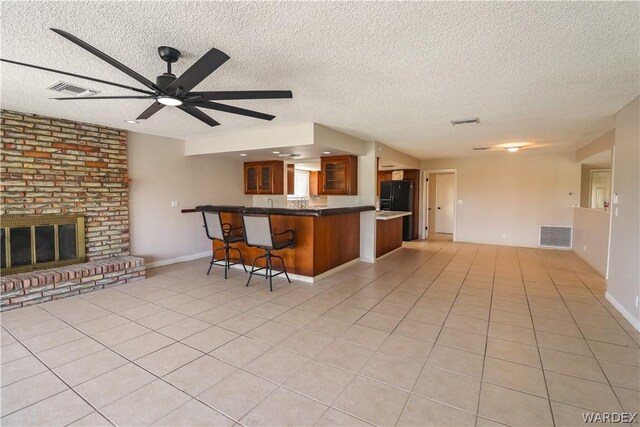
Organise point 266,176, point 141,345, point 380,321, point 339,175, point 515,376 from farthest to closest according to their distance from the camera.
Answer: point 266,176, point 339,175, point 380,321, point 141,345, point 515,376

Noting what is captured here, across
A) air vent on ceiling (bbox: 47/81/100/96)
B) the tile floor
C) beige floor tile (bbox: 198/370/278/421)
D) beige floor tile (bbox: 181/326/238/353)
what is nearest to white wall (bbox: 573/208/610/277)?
the tile floor

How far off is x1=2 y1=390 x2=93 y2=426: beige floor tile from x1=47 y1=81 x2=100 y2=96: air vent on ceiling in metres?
2.70

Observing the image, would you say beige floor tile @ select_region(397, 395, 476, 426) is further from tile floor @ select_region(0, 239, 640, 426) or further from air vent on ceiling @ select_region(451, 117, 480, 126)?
air vent on ceiling @ select_region(451, 117, 480, 126)

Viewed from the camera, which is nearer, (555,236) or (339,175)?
(339,175)

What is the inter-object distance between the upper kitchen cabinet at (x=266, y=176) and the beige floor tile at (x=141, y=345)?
Result: 14.1ft

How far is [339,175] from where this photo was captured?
19.5 feet

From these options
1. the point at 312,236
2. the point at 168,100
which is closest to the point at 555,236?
the point at 312,236

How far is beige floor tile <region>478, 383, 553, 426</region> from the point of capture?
173cm

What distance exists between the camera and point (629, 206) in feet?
10.5

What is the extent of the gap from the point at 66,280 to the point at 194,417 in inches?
127

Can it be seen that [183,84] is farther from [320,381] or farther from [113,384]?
[320,381]

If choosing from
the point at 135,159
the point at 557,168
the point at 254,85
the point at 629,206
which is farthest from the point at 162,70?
the point at 557,168

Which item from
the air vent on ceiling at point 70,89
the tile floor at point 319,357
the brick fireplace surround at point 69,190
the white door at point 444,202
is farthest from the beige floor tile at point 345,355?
the white door at point 444,202

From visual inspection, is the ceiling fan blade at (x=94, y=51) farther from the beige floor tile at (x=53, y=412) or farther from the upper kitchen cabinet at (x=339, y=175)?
the upper kitchen cabinet at (x=339, y=175)
